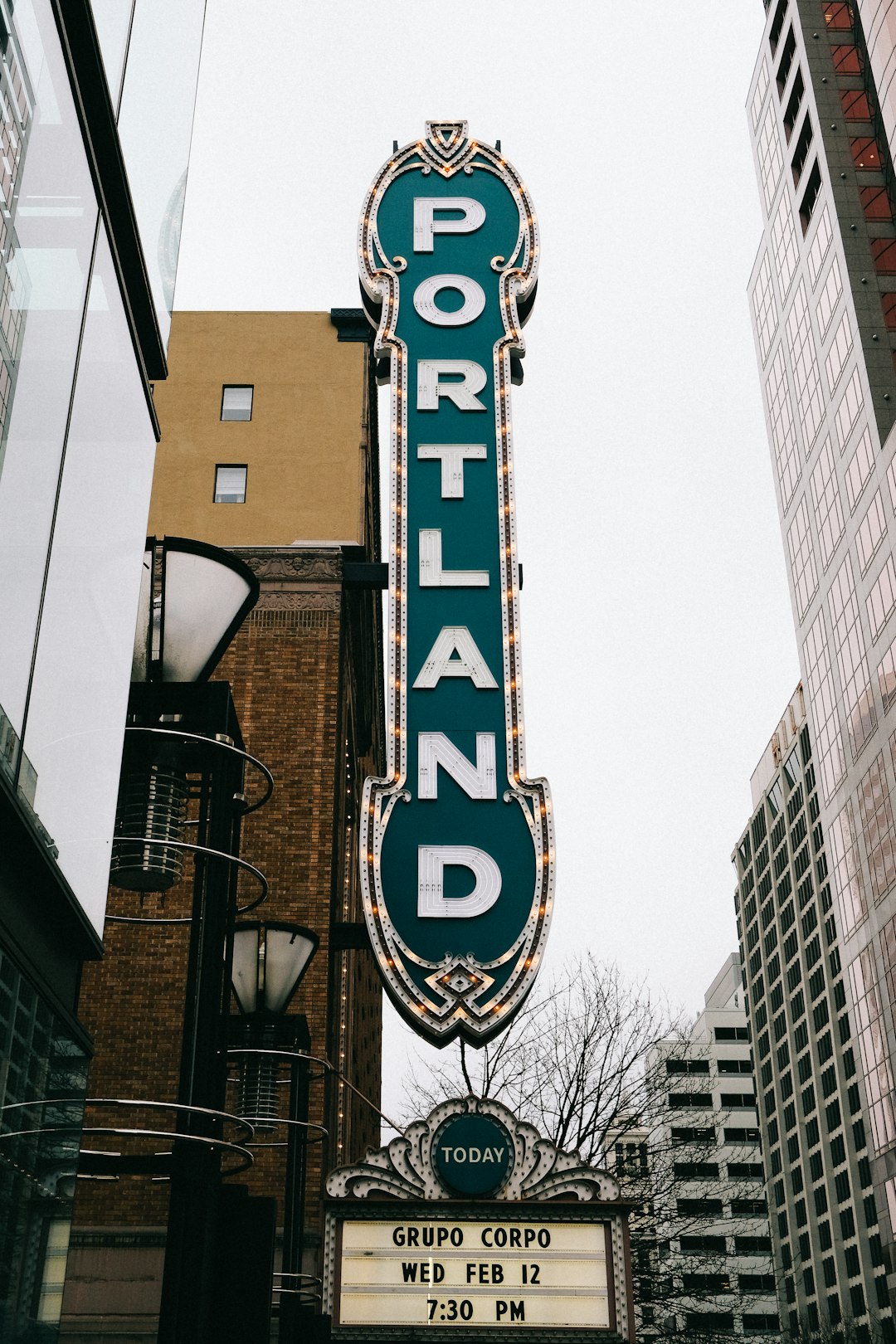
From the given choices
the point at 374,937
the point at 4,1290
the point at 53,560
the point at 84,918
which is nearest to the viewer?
the point at 4,1290

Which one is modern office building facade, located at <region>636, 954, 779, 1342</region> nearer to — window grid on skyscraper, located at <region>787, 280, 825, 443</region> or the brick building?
the brick building

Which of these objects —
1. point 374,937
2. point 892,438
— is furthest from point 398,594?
point 892,438

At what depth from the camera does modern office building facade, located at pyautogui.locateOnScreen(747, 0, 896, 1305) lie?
60.6 metres

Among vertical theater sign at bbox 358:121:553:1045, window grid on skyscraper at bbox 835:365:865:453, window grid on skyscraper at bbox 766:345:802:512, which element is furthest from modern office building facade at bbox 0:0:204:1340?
window grid on skyscraper at bbox 766:345:802:512

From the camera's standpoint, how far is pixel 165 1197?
62.7 feet

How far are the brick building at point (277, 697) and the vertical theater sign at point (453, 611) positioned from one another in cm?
152

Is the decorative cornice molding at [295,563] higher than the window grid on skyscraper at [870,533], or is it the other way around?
the window grid on skyscraper at [870,533]

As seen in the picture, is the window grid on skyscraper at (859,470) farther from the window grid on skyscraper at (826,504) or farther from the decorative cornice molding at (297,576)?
the decorative cornice molding at (297,576)

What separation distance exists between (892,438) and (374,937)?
51462 millimetres

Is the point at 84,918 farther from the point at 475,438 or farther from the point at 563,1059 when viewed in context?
the point at 563,1059

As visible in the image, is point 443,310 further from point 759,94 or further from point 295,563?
point 759,94

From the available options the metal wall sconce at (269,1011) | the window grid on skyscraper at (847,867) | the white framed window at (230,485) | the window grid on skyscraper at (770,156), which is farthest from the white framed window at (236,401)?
the window grid on skyscraper at (770,156)

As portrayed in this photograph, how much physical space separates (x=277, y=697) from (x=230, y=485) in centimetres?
585

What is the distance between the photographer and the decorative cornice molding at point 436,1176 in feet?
33.1
